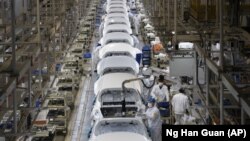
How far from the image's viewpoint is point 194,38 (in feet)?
34.5

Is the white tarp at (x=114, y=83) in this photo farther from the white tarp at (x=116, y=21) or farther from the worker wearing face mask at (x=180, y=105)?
the white tarp at (x=116, y=21)

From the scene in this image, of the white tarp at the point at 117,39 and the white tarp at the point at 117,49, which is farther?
the white tarp at the point at 117,39

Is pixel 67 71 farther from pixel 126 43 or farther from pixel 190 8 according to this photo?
pixel 190 8

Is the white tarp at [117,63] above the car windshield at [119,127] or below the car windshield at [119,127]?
above

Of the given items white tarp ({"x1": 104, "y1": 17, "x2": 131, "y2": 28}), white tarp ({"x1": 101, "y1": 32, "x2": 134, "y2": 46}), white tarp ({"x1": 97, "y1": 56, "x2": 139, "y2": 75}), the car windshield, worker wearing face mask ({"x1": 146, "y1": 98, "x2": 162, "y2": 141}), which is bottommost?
worker wearing face mask ({"x1": 146, "y1": 98, "x2": 162, "y2": 141})

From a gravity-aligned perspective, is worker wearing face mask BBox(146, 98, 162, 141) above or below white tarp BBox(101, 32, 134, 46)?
below

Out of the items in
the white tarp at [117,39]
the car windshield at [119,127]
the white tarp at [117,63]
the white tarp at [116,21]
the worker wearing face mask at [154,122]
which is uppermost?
the white tarp at [116,21]

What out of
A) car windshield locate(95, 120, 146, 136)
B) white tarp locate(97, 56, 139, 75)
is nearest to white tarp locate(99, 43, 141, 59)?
white tarp locate(97, 56, 139, 75)

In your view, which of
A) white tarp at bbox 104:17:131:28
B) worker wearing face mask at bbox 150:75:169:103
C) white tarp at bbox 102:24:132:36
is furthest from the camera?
white tarp at bbox 104:17:131:28

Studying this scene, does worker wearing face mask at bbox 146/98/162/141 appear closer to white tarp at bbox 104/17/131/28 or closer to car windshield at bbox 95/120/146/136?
car windshield at bbox 95/120/146/136

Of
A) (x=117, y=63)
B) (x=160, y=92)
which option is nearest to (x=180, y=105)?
(x=160, y=92)

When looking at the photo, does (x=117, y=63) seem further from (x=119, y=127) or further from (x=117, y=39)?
(x=119, y=127)

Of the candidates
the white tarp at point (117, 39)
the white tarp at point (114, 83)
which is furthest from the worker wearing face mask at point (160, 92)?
the white tarp at point (117, 39)

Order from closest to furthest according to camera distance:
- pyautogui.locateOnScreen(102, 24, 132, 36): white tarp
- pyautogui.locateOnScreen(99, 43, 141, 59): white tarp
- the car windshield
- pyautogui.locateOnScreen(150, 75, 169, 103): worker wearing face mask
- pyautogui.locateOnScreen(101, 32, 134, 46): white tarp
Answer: the car windshield → pyautogui.locateOnScreen(150, 75, 169, 103): worker wearing face mask → pyautogui.locateOnScreen(99, 43, 141, 59): white tarp → pyautogui.locateOnScreen(101, 32, 134, 46): white tarp → pyautogui.locateOnScreen(102, 24, 132, 36): white tarp
